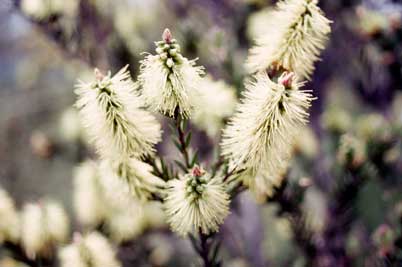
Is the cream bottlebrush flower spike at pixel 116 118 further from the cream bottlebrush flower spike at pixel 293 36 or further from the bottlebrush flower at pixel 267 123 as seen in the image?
the cream bottlebrush flower spike at pixel 293 36

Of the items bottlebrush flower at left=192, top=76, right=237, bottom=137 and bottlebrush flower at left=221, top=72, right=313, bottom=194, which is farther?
bottlebrush flower at left=192, top=76, right=237, bottom=137

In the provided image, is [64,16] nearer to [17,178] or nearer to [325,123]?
[325,123]

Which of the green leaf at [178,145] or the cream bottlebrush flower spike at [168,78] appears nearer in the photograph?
the cream bottlebrush flower spike at [168,78]

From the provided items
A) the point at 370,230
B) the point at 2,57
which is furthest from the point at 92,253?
the point at 2,57

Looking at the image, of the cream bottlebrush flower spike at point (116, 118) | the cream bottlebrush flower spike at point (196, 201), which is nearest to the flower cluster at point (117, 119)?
the cream bottlebrush flower spike at point (116, 118)

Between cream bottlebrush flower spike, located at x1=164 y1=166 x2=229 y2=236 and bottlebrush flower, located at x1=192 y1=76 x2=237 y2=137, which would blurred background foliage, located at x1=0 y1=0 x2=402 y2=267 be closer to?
bottlebrush flower, located at x1=192 y1=76 x2=237 y2=137

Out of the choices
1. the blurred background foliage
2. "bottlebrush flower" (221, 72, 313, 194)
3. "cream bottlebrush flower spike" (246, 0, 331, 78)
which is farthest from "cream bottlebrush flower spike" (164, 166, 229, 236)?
the blurred background foliage

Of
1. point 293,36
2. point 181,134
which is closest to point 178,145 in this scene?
point 181,134
